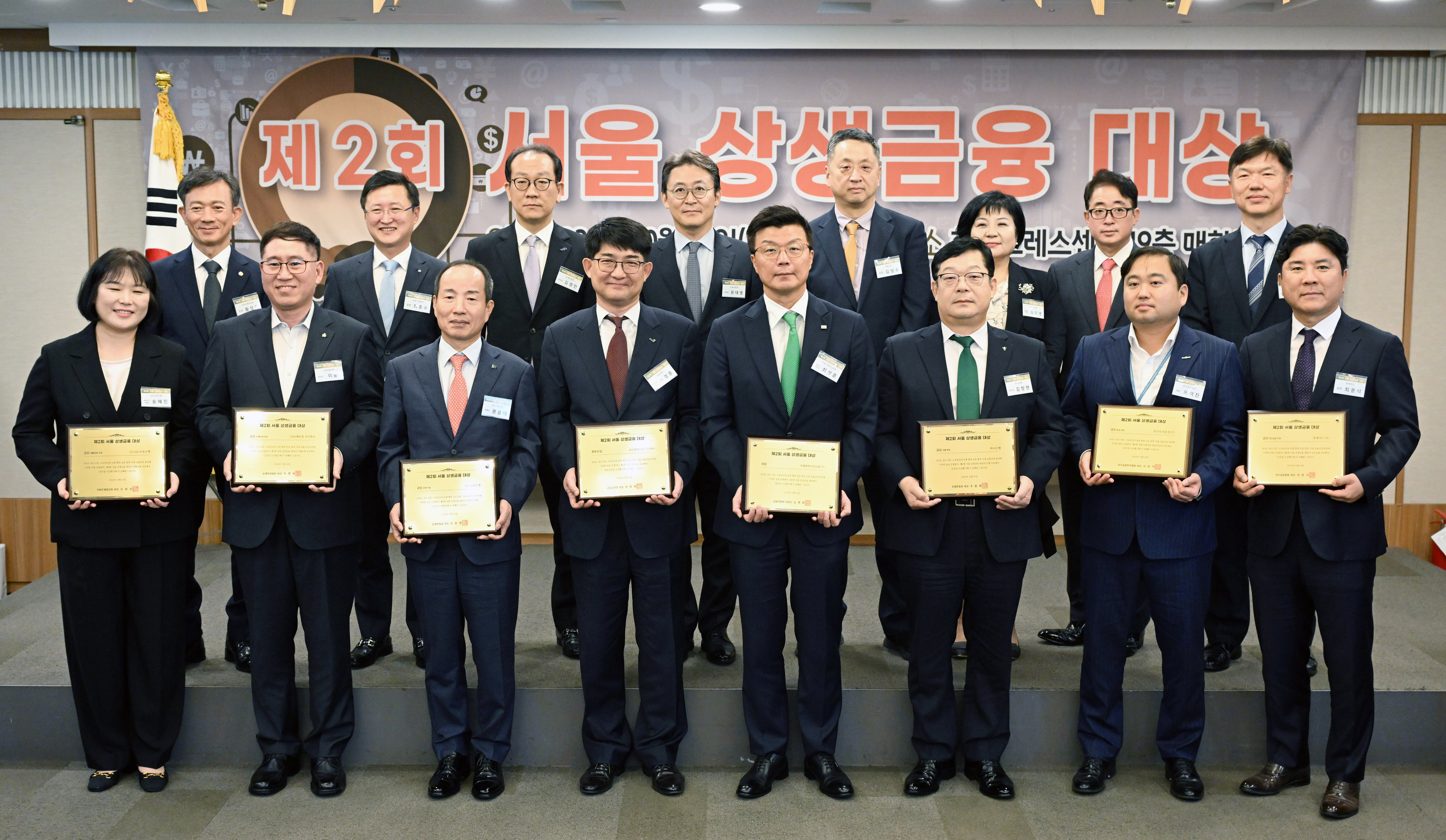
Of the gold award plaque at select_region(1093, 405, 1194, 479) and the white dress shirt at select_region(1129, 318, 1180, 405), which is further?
the white dress shirt at select_region(1129, 318, 1180, 405)

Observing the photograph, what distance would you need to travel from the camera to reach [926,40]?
5773 millimetres

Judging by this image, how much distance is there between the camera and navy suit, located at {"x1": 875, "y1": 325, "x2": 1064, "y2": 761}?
3.05m

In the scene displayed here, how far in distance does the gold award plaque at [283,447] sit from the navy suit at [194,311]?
Answer: 0.74 metres

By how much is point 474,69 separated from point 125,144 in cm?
230

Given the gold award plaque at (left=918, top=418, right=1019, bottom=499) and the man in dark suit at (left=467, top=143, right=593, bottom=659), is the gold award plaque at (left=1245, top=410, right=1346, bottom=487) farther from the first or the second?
the man in dark suit at (left=467, top=143, right=593, bottom=659)

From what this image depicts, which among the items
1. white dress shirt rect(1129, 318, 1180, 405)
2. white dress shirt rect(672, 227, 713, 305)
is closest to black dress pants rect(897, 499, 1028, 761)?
white dress shirt rect(1129, 318, 1180, 405)

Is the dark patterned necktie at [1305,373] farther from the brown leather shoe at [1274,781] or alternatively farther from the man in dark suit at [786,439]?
the man in dark suit at [786,439]

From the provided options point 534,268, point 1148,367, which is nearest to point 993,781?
point 1148,367

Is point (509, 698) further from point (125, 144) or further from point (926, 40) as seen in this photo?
point (125, 144)

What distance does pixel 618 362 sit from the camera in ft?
10.3

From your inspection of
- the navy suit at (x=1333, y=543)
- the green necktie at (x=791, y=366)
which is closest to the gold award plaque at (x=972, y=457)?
the green necktie at (x=791, y=366)

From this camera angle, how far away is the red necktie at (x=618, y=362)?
3.13 meters

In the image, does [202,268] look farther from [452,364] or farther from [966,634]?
[966,634]

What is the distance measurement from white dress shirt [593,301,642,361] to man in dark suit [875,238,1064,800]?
80cm
